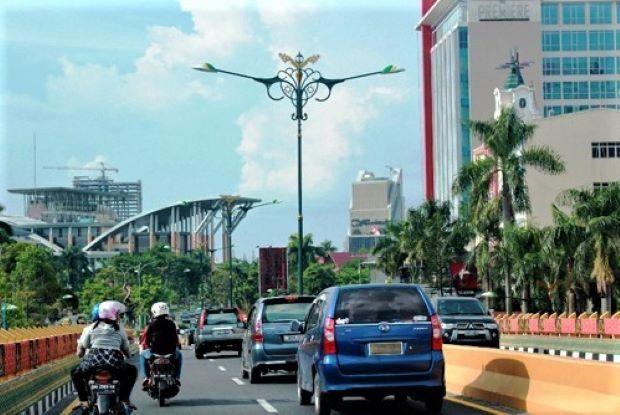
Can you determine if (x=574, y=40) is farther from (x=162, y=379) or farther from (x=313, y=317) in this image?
(x=313, y=317)

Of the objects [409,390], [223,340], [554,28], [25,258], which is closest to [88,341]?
[409,390]

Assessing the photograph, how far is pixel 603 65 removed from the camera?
144 m

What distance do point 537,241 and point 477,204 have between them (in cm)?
513

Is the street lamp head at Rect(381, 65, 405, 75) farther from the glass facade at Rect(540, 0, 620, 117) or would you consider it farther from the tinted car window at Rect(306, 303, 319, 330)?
the glass facade at Rect(540, 0, 620, 117)

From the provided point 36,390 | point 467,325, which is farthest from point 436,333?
point 467,325

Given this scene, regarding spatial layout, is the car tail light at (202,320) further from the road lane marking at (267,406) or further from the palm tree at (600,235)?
the palm tree at (600,235)

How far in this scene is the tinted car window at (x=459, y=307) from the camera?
36.3 meters

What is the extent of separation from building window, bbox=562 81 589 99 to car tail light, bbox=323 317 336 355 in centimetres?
12996

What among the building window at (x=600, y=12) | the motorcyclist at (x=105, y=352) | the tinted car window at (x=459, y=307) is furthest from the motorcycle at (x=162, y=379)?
the building window at (x=600, y=12)

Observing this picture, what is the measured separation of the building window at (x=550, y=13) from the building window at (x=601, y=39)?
14.8 feet

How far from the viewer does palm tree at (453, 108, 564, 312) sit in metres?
64.9

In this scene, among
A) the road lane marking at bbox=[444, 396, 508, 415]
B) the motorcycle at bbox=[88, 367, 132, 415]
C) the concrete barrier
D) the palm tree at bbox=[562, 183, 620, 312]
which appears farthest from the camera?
the palm tree at bbox=[562, 183, 620, 312]

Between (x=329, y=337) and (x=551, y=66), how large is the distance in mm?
130036

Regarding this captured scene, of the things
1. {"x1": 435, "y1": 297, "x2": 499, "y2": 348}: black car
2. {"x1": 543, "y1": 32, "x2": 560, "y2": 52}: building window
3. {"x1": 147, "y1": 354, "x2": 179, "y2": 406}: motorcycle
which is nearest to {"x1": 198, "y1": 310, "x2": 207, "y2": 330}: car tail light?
{"x1": 435, "y1": 297, "x2": 499, "y2": 348}: black car
